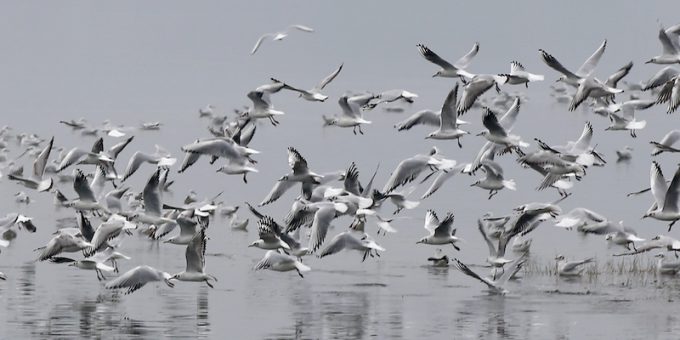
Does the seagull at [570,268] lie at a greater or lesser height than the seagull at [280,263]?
greater

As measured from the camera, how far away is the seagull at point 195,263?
2411cm

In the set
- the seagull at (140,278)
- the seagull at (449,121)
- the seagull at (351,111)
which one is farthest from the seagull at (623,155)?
the seagull at (140,278)

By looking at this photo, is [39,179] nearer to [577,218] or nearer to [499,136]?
[499,136]

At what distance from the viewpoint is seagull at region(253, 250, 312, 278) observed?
25.0 meters

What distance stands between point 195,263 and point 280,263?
1440 mm

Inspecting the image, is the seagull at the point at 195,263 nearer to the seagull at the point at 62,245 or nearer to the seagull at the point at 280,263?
the seagull at the point at 280,263

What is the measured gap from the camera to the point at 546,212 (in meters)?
25.7

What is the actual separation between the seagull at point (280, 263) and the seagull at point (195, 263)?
3.16 ft

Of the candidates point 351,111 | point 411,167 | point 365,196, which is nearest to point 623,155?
point 351,111

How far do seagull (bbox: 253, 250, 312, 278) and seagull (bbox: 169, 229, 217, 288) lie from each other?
0.96 meters

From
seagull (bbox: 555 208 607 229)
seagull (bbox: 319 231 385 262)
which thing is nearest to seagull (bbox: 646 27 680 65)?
seagull (bbox: 555 208 607 229)

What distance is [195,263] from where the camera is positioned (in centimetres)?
2448

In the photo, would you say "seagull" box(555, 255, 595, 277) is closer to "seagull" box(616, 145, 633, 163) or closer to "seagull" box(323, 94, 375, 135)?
"seagull" box(323, 94, 375, 135)

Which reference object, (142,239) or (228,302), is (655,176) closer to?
(228,302)
